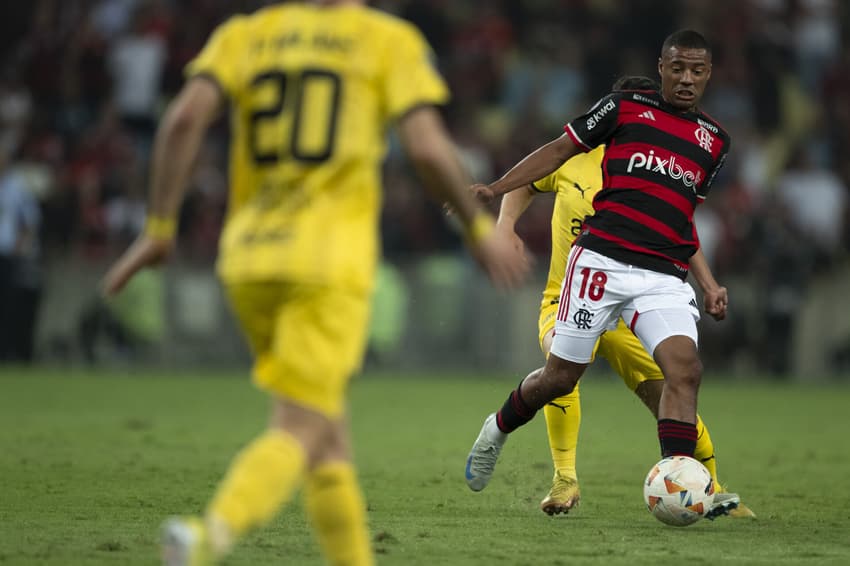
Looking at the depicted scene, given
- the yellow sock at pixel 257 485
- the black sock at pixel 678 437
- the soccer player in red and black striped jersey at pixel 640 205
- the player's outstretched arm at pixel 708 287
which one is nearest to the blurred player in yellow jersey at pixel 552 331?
the soccer player in red and black striped jersey at pixel 640 205

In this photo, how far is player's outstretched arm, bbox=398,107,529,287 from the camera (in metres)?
4.81

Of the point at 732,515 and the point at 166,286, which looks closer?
the point at 732,515

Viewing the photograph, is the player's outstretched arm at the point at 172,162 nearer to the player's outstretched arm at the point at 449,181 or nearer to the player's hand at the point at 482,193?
the player's outstretched arm at the point at 449,181

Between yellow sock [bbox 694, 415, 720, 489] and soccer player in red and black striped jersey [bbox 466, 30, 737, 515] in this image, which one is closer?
soccer player in red and black striped jersey [bbox 466, 30, 737, 515]

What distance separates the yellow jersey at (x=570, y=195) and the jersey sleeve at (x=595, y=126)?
2.25 ft

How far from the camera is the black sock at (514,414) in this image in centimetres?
803

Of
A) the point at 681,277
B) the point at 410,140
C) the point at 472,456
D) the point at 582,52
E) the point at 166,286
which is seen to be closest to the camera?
the point at 410,140

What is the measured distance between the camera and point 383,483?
9047 millimetres

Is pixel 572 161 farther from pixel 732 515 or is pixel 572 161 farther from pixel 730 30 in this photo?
pixel 730 30

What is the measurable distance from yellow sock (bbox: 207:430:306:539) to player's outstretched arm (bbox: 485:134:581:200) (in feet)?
10.8

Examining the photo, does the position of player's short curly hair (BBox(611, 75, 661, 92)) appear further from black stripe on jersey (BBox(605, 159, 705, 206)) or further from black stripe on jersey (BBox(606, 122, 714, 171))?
black stripe on jersey (BBox(605, 159, 705, 206))

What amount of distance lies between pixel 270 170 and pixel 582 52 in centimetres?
1704

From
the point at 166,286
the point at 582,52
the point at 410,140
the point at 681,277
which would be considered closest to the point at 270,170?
the point at 410,140

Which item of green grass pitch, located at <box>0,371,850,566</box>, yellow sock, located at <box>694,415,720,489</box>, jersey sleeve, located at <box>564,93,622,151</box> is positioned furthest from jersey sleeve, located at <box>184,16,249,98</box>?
yellow sock, located at <box>694,415,720,489</box>
